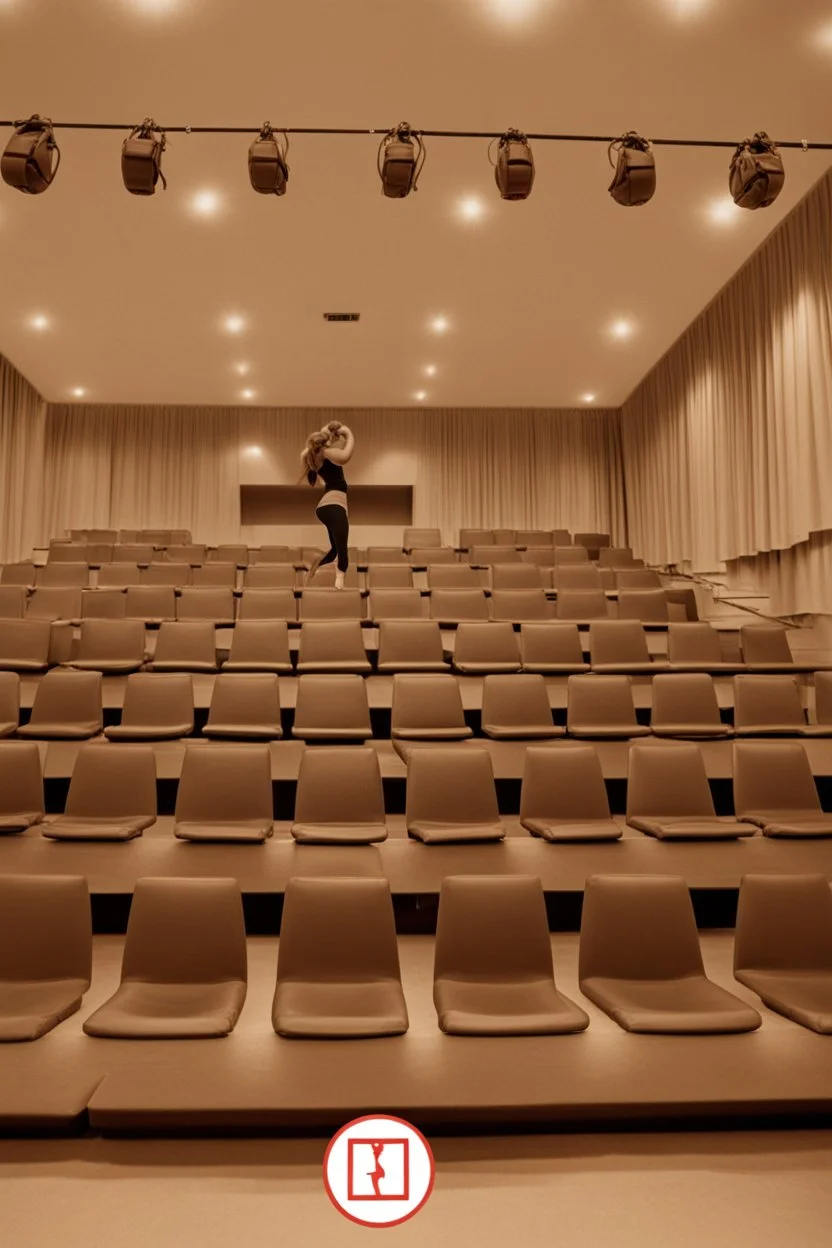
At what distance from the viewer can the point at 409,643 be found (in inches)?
153

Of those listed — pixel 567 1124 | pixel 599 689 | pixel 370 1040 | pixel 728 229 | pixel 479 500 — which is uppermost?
pixel 728 229

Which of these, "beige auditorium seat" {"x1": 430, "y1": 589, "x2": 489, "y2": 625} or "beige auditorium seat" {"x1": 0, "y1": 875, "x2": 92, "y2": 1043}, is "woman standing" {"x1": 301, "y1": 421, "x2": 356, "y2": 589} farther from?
"beige auditorium seat" {"x1": 0, "y1": 875, "x2": 92, "y2": 1043}

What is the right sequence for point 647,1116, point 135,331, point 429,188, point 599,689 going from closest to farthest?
1. point 647,1116
2. point 599,689
3. point 429,188
4. point 135,331

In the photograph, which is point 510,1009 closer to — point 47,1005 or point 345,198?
point 47,1005

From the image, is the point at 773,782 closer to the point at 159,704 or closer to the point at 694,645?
the point at 694,645

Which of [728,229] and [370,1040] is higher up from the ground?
[728,229]

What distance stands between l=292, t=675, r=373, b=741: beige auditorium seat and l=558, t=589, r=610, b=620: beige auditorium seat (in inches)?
61.6

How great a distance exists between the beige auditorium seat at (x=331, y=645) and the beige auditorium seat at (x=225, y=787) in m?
1.09

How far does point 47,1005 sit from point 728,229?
16.2 feet

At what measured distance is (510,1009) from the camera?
1.78 meters

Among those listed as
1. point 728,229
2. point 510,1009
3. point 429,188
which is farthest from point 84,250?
point 510,1009

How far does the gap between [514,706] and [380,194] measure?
2.87 meters

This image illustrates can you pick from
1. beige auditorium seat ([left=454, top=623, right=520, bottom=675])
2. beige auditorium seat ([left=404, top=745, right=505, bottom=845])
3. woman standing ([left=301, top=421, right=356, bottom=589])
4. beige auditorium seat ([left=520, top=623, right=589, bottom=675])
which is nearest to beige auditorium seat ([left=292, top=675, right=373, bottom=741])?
beige auditorium seat ([left=404, top=745, right=505, bottom=845])

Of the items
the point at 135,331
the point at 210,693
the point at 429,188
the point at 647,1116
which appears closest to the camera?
the point at 647,1116
